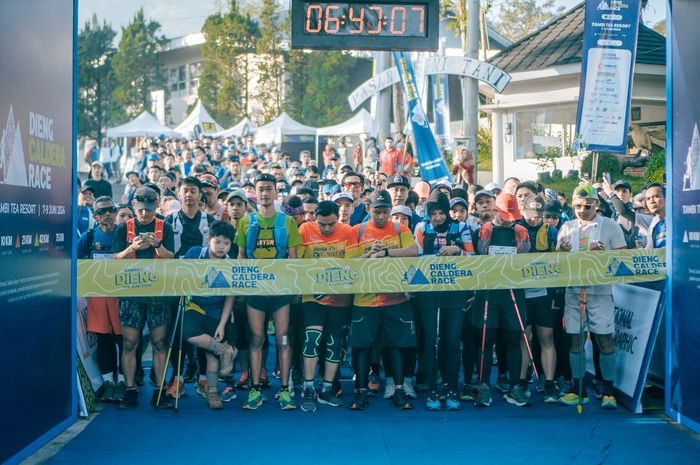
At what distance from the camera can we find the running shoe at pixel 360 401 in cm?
823

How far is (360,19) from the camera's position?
324 inches

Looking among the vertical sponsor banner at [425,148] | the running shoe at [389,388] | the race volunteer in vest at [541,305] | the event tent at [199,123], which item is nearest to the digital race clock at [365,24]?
A: the race volunteer in vest at [541,305]

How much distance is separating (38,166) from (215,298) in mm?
2192

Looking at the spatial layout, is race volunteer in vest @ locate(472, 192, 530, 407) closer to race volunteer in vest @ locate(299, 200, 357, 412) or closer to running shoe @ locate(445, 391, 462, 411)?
running shoe @ locate(445, 391, 462, 411)

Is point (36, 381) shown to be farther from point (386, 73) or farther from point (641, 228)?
point (386, 73)

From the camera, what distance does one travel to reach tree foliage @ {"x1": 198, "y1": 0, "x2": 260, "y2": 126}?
5188 centimetres

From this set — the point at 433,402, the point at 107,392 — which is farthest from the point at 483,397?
the point at 107,392

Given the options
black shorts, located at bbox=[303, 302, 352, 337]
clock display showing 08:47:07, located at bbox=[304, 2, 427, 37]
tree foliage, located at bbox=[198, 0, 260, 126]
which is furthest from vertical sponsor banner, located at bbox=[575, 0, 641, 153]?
tree foliage, located at bbox=[198, 0, 260, 126]

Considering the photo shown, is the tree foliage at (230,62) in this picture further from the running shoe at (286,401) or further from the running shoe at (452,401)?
the running shoe at (452,401)

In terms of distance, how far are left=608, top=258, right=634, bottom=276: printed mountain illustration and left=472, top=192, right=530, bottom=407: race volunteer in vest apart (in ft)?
2.67

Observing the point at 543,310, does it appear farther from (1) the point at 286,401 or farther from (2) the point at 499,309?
(1) the point at 286,401

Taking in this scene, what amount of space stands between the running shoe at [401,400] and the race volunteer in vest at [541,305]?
117 centimetres

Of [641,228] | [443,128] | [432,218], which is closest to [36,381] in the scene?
[432,218]

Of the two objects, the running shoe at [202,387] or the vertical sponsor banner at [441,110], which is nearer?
the running shoe at [202,387]
